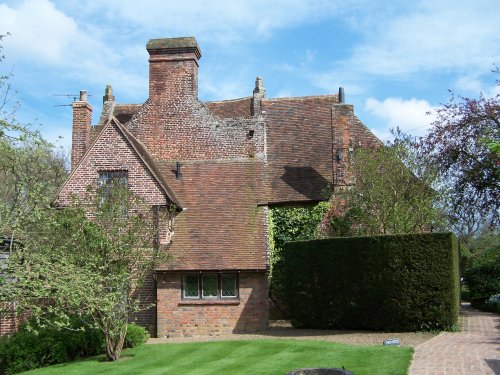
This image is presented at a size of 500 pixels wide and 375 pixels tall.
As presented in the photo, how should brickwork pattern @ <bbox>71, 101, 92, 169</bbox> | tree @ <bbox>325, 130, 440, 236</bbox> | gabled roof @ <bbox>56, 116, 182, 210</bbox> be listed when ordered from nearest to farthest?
tree @ <bbox>325, 130, 440, 236</bbox>, gabled roof @ <bbox>56, 116, 182, 210</bbox>, brickwork pattern @ <bbox>71, 101, 92, 169</bbox>

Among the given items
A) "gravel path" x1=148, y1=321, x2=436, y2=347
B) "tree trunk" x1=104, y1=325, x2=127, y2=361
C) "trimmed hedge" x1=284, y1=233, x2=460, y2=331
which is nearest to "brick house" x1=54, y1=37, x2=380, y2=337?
"gravel path" x1=148, y1=321, x2=436, y2=347

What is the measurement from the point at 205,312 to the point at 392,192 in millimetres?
7561

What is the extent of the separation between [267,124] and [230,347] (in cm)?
1349

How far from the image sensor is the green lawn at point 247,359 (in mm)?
13023

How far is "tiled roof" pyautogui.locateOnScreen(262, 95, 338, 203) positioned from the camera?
78.0 feet

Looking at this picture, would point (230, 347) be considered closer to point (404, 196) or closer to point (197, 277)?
point (197, 277)

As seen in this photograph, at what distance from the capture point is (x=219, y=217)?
866 inches

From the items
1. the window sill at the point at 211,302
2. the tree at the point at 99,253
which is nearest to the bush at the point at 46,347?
the tree at the point at 99,253

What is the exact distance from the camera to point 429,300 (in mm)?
17219

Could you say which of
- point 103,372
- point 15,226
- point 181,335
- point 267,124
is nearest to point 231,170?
point 267,124

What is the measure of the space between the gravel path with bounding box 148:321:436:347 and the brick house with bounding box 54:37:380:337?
0.93m

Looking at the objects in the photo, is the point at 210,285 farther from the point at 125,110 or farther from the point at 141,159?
the point at 125,110

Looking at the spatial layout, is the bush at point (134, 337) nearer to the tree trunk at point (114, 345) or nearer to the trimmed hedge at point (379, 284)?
the tree trunk at point (114, 345)

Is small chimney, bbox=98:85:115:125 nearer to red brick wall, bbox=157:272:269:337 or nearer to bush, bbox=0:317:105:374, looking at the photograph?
red brick wall, bbox=157:272:269:337
